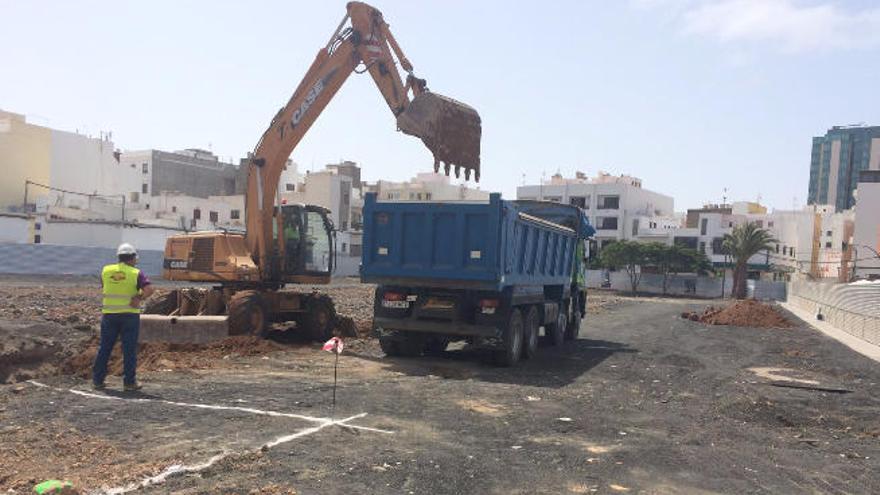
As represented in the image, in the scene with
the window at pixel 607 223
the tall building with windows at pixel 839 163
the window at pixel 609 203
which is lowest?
the window at pixel 607 223

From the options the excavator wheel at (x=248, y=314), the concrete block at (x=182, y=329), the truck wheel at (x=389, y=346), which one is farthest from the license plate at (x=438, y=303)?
the concrete block at (x=182, y=329)

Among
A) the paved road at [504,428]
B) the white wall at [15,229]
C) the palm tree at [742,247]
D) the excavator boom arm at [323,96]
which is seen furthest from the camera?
the palm tree at [742,247]

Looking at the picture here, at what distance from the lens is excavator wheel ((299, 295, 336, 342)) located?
14344 millimetres

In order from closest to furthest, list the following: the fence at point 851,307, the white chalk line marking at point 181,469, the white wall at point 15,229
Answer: the white chalk line marking at point 181,469 → the fence at point 851,307 → the white wall at point 15,229

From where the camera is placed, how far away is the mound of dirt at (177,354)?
382 inches

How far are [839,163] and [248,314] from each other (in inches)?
7563

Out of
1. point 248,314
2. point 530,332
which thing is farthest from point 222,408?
point 530,332

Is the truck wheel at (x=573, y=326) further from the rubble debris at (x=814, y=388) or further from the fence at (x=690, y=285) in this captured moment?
the fence at (x=690, y=285)

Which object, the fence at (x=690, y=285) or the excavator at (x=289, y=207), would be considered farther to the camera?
the fence at (x=690, y=285)

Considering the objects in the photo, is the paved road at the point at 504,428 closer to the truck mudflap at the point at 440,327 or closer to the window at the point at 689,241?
the truck mudflap at the point at 440,327

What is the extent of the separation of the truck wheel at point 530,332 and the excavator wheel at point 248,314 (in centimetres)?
476

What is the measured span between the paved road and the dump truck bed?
58.0 inches

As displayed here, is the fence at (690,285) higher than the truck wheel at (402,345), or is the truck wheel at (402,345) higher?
the truck wheel at (402,345)

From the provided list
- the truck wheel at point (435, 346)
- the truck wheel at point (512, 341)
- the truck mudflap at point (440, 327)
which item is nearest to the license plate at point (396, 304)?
the truck mudflap at point (440, 327)
